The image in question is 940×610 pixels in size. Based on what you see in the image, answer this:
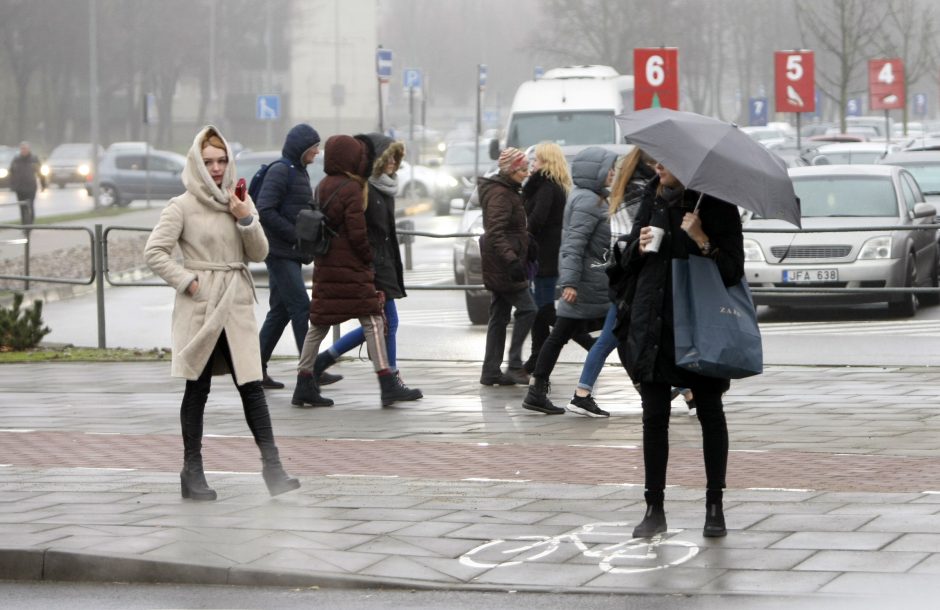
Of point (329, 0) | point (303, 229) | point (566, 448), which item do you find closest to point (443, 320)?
point (303, 229)

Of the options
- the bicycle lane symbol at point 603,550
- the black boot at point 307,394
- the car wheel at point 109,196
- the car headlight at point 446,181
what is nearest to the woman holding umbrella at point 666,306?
the bicycle lane symbol at point 603,550

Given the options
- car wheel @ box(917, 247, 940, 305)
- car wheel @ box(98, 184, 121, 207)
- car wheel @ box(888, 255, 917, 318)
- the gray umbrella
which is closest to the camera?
the gray umbrella

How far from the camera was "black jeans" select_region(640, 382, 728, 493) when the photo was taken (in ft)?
22.0

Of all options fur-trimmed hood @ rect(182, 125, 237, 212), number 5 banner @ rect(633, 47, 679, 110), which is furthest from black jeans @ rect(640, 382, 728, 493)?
number 5 banner @ rect(633, 47, 679, 110)

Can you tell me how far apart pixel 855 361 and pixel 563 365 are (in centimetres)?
217

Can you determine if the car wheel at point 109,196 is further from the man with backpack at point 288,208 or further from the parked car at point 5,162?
the man with backpack at point 288,208

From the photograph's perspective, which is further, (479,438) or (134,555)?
(479,438)

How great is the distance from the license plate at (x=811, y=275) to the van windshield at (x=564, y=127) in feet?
44.1

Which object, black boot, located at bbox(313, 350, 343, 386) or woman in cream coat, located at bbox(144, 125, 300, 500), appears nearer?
woman in cream coat, located at bbox(144, 125, 300, 500)

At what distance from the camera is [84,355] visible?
575 inches

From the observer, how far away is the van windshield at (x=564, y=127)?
29125mm

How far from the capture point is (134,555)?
21.1 ft

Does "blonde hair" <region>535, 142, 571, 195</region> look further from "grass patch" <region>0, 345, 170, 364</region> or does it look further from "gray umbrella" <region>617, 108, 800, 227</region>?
"gray umbrella" <region>617, 108, 800, 227</region>

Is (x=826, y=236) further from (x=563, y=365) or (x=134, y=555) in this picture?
(x=134, y=555)
